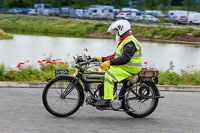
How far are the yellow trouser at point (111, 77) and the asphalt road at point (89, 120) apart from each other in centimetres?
51

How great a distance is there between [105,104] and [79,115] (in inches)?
24.7

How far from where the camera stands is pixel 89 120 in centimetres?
660

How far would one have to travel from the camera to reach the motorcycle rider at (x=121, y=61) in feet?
21.1

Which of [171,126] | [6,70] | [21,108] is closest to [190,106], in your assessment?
[171,126]

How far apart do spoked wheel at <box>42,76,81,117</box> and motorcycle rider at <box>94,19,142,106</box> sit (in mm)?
416

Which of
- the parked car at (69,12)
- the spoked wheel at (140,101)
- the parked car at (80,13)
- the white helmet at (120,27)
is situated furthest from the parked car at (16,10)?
the white helmet at (120,27)

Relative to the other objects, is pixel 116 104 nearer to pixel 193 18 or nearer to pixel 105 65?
pixel 105 65

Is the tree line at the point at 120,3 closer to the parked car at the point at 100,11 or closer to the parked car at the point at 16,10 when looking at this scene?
the parked car at the point at 16,10

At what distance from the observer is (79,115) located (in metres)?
6.90

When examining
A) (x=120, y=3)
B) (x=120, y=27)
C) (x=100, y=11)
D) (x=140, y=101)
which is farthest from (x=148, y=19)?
(x=120, y=27)

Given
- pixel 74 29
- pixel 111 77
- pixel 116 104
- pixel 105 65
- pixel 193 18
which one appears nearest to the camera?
pixel 105 65

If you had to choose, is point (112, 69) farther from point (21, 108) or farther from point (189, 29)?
point (189, 29)

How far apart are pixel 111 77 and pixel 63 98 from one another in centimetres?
93

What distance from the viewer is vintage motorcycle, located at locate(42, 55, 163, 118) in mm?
6559
